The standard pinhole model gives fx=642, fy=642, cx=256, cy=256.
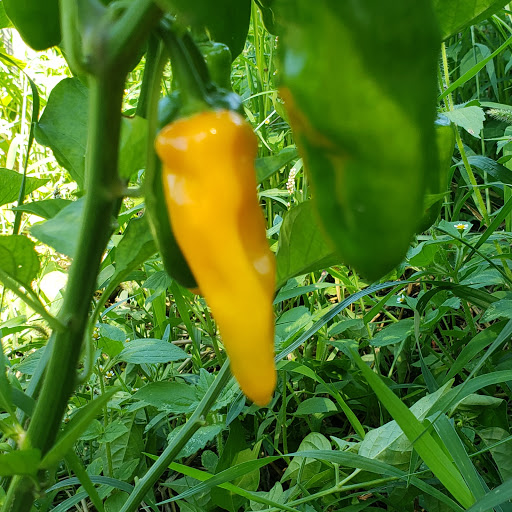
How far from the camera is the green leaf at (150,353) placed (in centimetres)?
84

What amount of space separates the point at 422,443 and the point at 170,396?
34 cm

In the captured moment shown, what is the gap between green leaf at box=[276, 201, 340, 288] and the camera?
19.9 inches

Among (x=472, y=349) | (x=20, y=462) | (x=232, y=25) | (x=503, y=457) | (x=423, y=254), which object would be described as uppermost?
(x=232, y=25)

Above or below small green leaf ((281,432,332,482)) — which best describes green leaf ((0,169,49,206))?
above

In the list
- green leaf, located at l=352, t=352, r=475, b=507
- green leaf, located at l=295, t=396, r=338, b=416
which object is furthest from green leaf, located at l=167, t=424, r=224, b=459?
green leaf, located at l=352, t=352, r=475, b=507

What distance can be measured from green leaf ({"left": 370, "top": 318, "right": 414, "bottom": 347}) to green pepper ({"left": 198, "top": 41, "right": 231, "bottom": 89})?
2.05 feet

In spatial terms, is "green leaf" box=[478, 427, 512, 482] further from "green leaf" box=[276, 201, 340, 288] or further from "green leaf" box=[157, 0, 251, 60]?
"green leaf" box=[157, 0, 251, 60]

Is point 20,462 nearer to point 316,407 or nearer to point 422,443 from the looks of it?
point 422,443

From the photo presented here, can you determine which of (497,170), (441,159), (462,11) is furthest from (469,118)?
(462,11)

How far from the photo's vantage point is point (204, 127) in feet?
1.13

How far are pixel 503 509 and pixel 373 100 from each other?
2.02ft

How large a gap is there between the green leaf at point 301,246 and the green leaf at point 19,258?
0.20 metres

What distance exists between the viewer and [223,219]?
0.33 metres

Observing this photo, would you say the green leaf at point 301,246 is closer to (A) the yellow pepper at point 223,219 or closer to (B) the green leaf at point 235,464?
(A) the yellow pepper at point 223,219
